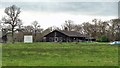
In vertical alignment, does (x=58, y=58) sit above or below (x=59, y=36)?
below

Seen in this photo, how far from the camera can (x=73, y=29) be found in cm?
11806

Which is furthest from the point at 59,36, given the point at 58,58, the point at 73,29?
the point at 58,58

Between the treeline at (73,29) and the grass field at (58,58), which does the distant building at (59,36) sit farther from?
the grass field at (58,58)

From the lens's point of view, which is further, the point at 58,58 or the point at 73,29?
the point at 73,29

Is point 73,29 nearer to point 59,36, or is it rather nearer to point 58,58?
point 59,36

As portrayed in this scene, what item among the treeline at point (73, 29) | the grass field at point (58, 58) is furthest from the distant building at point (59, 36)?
the grass field at point (58, 58)

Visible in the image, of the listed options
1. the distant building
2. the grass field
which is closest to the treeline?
the distant building

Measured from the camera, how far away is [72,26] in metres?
119

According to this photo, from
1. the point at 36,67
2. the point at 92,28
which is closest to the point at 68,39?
the point at 92,28

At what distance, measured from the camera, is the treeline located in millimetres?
80625

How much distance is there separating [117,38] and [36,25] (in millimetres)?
27649

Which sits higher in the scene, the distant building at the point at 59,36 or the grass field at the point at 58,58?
the distant building at the point at 59,36

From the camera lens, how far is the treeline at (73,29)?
265 ft

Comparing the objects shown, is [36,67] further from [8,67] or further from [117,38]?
[117,38]
